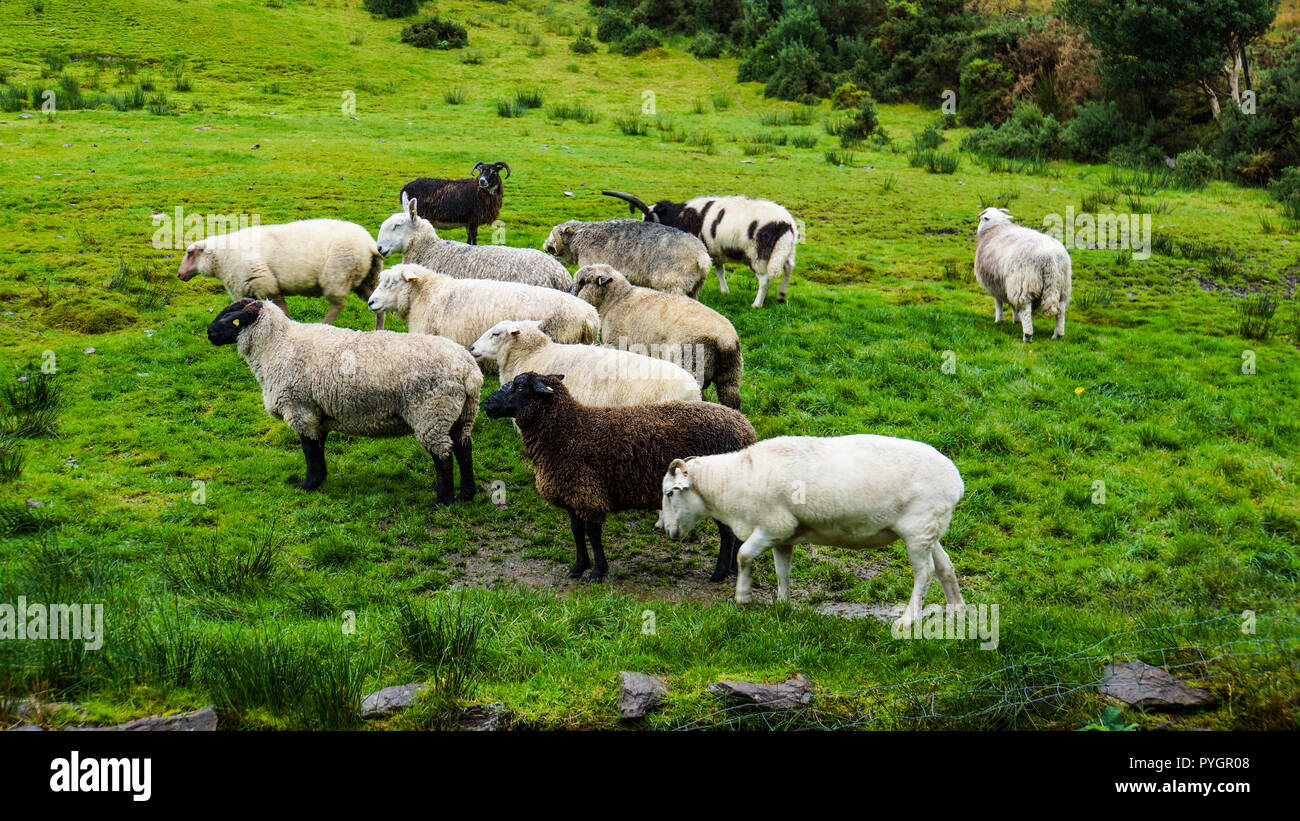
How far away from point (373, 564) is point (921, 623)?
4.36m

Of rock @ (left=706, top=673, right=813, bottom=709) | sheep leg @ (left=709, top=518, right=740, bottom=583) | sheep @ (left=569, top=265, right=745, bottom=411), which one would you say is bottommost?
sheep leg @ (left=709, top=518, right=740, bottom=583)

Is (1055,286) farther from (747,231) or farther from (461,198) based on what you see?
(461,198)

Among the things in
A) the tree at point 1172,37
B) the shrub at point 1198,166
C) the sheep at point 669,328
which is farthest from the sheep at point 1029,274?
the tree at point 1172,37

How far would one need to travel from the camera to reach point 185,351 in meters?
11.7

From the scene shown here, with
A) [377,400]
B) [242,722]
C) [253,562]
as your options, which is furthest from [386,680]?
[377,400]

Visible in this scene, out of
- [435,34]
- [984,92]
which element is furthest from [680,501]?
[435,34]

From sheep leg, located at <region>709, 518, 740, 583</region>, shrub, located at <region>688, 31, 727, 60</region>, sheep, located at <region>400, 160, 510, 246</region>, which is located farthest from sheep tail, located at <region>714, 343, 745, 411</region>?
shrub, located at <region>688, 31, 727, 60</region>

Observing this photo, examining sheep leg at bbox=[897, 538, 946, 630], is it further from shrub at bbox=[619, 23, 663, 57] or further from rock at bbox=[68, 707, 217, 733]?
shrub at bbox=[619, 23, 663, 57]

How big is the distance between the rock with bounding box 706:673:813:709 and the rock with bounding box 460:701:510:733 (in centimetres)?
112

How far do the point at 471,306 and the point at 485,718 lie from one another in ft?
20.3

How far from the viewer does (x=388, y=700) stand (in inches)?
189

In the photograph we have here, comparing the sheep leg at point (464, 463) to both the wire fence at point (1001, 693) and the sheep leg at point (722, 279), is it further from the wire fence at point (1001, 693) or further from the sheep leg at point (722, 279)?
the sheep leg at point (722, 279)

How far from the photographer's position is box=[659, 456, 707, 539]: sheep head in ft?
22.3
